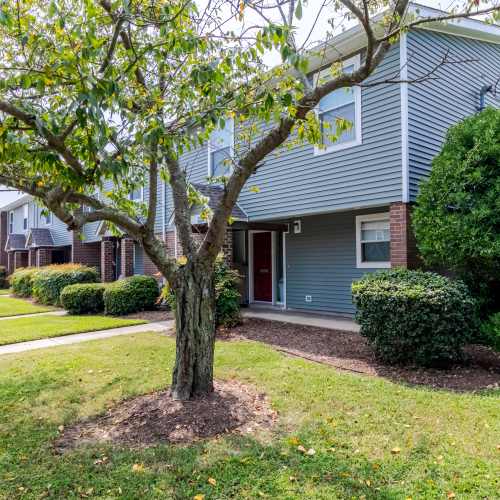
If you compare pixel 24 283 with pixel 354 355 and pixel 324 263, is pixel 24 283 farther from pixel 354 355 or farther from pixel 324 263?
pixel 354 355

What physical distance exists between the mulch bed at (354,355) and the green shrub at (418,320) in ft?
0.77

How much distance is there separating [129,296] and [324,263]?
5.69 meters

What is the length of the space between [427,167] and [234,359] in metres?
5.67

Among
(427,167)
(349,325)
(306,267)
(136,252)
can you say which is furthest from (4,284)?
(427,167)

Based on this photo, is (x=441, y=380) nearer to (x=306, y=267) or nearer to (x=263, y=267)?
(x=306, y=267)

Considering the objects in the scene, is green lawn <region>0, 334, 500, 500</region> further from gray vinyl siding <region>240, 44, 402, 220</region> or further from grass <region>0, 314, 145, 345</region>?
gray vinyl siding <region>240, 44, 402, 220</region>

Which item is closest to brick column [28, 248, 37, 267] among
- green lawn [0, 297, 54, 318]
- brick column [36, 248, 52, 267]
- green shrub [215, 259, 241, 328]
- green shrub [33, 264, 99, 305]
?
brick column [36, 248, 52, 267]

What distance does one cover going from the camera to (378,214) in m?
9.56

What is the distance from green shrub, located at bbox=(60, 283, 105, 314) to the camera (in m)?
12.2

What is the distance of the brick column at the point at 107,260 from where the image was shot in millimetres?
17359

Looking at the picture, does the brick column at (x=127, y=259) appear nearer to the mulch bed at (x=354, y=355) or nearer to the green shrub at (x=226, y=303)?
the green shrub at (x=226, y=303)

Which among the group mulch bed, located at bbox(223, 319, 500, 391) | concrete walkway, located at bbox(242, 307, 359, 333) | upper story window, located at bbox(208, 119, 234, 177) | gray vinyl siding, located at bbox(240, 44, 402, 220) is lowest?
mulch bed, located at bbox(223, 319, 500, 391)

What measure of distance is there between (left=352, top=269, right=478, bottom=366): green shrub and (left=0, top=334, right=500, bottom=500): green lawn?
78 cm

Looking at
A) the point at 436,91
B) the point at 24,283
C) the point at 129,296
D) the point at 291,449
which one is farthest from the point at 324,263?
the point at 24,283
